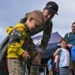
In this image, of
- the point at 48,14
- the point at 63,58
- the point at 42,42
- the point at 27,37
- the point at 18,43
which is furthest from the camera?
the point at 63,58

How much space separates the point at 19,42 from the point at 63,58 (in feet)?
9.02

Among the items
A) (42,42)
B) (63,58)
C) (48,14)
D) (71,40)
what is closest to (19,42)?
(48,14)

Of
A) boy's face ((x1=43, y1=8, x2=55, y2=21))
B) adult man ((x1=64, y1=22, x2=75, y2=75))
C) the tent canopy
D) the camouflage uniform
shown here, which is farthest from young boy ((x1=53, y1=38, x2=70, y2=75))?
the tent canopy

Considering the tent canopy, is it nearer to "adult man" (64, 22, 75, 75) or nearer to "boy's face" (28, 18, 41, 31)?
"adult man" (64, 22, 75, 75)

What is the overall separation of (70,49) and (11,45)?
2983 mm

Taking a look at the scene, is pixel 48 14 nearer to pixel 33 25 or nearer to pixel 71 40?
pixel 33 25

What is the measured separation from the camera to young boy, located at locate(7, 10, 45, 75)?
3.17 meters

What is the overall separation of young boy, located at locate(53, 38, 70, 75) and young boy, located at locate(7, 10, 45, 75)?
2.53 m

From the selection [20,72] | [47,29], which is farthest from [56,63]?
[20,72]

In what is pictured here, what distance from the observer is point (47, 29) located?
13.6 ft

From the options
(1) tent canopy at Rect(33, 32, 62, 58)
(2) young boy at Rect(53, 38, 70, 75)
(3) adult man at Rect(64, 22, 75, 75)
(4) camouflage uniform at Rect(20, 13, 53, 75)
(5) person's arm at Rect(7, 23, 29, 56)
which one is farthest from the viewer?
(1) tent canopy at Rect(33, 32, 62, 58)

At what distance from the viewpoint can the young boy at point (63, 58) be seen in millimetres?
5754

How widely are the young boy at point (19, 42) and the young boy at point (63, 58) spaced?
2534mm

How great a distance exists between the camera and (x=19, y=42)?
10.6 ft
